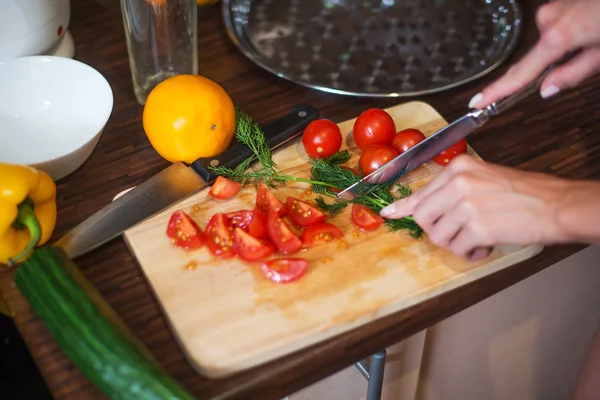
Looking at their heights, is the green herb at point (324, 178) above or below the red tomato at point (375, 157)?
below

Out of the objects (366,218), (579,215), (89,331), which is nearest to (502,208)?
(579,215)

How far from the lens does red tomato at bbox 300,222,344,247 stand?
98 centimetres

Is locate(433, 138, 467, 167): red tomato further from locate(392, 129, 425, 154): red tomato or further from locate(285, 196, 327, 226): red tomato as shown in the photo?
locate(285, 196, 327, 226): red tomato

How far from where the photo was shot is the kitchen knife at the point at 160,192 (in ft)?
3.25

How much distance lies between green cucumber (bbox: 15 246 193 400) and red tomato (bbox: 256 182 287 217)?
27 centimetres

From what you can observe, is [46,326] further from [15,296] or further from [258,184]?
[258,184]

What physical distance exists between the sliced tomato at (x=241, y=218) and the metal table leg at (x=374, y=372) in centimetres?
26

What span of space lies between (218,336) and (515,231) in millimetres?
397

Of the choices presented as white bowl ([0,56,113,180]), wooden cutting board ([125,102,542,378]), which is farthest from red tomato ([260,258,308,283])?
white bowl ([0,56,113,180])

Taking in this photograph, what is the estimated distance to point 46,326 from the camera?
872 millimetres

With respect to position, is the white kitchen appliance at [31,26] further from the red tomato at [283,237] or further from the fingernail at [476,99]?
the fingernail at [476,99]

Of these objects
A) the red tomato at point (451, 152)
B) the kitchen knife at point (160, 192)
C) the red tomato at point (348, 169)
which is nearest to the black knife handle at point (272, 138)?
the kitchen knife at point (160, 192)

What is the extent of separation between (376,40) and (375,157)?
407mm

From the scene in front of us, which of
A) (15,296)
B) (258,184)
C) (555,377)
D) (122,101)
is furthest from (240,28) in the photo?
(555,377)
